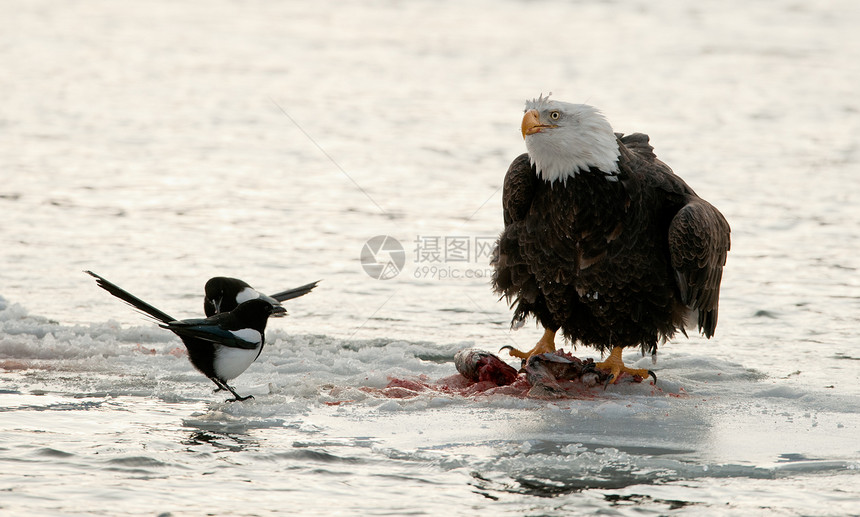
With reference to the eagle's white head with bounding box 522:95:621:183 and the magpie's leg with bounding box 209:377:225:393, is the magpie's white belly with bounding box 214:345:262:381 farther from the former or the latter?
the eagle's white head with bounding box 522:95:621:183

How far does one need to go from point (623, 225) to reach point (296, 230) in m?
3.67

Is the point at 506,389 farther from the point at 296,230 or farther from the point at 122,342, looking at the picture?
the point at 296,230

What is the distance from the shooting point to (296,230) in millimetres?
8469

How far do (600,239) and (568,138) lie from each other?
0.50m

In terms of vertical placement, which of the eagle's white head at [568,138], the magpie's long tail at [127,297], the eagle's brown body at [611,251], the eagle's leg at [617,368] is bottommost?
the eagle's leg at [617,368]

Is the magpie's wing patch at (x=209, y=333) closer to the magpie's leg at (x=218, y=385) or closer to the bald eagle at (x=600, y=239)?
the magpie's leg at (x=218, y=385)

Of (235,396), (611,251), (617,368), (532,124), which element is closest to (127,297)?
(235,396)

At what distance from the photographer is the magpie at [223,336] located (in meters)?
4.83

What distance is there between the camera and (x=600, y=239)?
5309 mm

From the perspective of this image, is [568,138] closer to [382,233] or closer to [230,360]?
[230,360]

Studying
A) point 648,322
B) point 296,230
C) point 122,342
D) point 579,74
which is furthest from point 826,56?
point 122,342

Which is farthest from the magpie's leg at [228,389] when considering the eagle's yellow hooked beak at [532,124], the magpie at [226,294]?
the eagle's yellow hooked beak at [532,124]

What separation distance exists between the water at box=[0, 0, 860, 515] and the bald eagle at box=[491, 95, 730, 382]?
38cm

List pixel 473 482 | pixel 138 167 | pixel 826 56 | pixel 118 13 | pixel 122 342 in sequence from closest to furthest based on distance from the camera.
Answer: pixel 473 482
pixel 122 342
pixel 138 167
pixel 826 56
pixel 118 13
